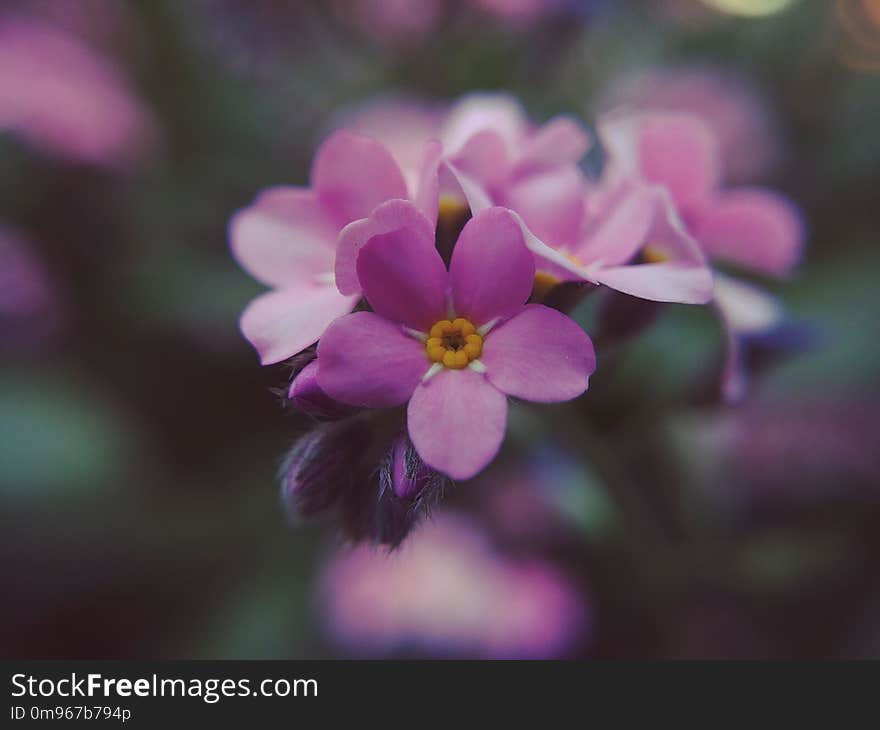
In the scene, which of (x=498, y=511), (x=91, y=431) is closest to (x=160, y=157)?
(x=91, y=431)

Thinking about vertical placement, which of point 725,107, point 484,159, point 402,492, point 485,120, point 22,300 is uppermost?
point 725,107

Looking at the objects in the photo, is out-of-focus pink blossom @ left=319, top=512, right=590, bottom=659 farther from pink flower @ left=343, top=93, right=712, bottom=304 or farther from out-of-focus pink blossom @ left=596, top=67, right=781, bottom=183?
out-of-focus pink blossom @ left=596, top=67, right=781, bottom=183

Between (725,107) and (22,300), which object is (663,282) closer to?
(725,107)

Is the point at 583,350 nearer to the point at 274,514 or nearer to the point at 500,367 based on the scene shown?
the point at 500,367

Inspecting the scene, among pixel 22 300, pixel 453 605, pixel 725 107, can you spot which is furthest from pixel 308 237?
pixel 725 107

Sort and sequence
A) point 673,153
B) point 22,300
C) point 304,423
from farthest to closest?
point 22,300, point 304,423, point 673,153

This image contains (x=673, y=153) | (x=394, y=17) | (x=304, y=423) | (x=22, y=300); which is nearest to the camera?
(x=673, y=153)

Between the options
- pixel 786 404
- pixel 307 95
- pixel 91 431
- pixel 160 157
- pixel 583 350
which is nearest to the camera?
pixel 583 350
